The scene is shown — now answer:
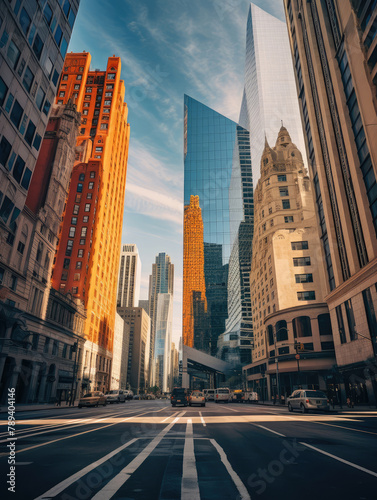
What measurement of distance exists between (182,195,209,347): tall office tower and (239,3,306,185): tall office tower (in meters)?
38.3

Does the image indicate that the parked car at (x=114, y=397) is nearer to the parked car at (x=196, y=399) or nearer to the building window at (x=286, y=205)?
the parked car at (x=196, y=399)

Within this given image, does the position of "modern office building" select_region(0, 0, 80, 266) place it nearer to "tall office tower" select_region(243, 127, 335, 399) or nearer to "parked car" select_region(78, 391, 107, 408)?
"parked car" select_region(78, 391, 107, 408)

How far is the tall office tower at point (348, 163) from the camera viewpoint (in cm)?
3203

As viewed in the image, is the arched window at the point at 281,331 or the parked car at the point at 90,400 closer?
the parked car at the point at 90,400

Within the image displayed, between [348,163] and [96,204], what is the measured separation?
61232 millimetres

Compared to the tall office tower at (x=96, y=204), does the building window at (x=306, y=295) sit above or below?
below

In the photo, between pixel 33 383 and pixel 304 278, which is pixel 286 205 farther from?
pixel 33 383

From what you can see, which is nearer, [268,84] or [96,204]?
[96,204]

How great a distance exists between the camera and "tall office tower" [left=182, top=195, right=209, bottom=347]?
490 feet

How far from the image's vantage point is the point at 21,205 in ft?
111

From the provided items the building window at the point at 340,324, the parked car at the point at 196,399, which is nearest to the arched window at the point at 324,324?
the building window at the point at 340,324

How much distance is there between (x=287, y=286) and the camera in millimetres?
63969

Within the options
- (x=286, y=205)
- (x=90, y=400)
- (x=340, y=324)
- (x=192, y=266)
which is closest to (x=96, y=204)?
(x=286, y=205)

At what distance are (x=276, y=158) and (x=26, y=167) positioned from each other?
68490 millimetres
